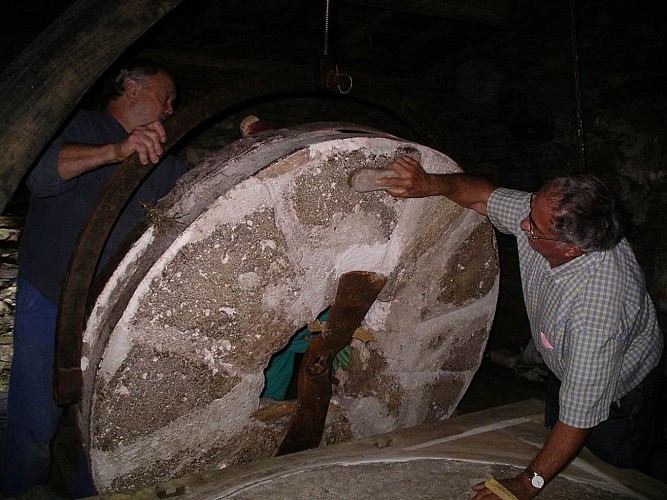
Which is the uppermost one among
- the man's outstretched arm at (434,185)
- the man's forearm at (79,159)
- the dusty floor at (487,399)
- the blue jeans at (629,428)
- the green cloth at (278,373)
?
the man's forearm at (79,159)

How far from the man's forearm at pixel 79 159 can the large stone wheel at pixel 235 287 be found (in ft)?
0.87

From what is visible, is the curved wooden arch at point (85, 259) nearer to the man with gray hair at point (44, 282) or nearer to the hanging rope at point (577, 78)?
the man with gray hair at point (44, 282)

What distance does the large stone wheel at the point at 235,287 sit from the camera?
145 cm

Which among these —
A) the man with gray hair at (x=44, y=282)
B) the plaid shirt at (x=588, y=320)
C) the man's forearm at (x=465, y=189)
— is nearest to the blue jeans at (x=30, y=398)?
the man with gray hair at (x=44, y=282)

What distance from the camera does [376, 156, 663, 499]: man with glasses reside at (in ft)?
5.48

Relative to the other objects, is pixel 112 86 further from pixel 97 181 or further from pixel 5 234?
pixel 5 234

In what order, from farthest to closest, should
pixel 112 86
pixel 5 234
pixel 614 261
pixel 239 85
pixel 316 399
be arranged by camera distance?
pixel 5 234 → pixel 112 86 → pixel 316 399 → pixel 614 261 → pixel 239 85

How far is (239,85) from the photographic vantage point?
1.64 metres

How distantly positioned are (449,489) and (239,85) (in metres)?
1.48

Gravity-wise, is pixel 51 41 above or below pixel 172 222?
above

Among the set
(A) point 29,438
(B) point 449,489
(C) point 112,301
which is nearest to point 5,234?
(A) point 29,438

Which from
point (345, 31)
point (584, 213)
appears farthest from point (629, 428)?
point (345, 31)

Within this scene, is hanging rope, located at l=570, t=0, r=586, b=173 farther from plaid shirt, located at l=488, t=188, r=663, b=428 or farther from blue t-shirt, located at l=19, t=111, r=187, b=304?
blue t-shirt, located at l=19, t=111, r=187, b=304

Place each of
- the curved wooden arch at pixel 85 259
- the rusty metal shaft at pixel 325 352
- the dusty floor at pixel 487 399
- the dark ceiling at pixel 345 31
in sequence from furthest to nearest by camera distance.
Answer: the dark ceiling at pixel 345 31, the dusty floor at pixel 487 399, the rusty metal shaft at pixel 325 352, the curved wooden arch at pixel 85 259
